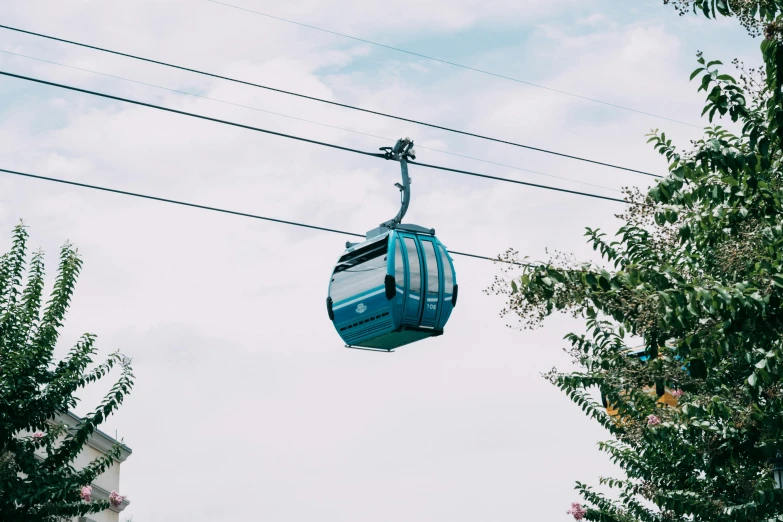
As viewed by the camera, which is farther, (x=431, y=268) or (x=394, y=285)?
(x=431, y=268)

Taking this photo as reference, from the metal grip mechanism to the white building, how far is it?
16.0 metres

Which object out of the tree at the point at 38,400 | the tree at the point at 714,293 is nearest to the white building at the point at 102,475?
the tree at the point at 38,400

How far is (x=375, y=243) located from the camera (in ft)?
55.4

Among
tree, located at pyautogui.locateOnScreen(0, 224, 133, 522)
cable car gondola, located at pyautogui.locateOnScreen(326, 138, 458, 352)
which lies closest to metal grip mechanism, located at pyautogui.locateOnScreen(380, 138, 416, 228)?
cable car gondola, located at pyautogui.locateOnScreen(326, 138, 458, 352)

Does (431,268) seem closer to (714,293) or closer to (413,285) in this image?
(413,285)

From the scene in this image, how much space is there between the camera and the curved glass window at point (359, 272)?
16.6 m

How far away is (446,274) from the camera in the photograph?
1725cm

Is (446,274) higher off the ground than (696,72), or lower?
higher

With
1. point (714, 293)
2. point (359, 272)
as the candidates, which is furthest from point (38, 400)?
point (714, 293)

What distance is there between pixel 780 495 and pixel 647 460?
369 cm

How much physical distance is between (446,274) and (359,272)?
59.0 inches

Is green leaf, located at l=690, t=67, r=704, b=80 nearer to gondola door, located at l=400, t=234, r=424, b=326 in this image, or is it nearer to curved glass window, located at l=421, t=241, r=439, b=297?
gondola door, located at l=400, t=234, r=424, b=326

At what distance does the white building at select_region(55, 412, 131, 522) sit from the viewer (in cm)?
3022

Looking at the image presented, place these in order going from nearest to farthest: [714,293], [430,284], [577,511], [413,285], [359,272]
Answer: [714,293] < [413,285] < [430,284] < [359,272] < [577,511]
